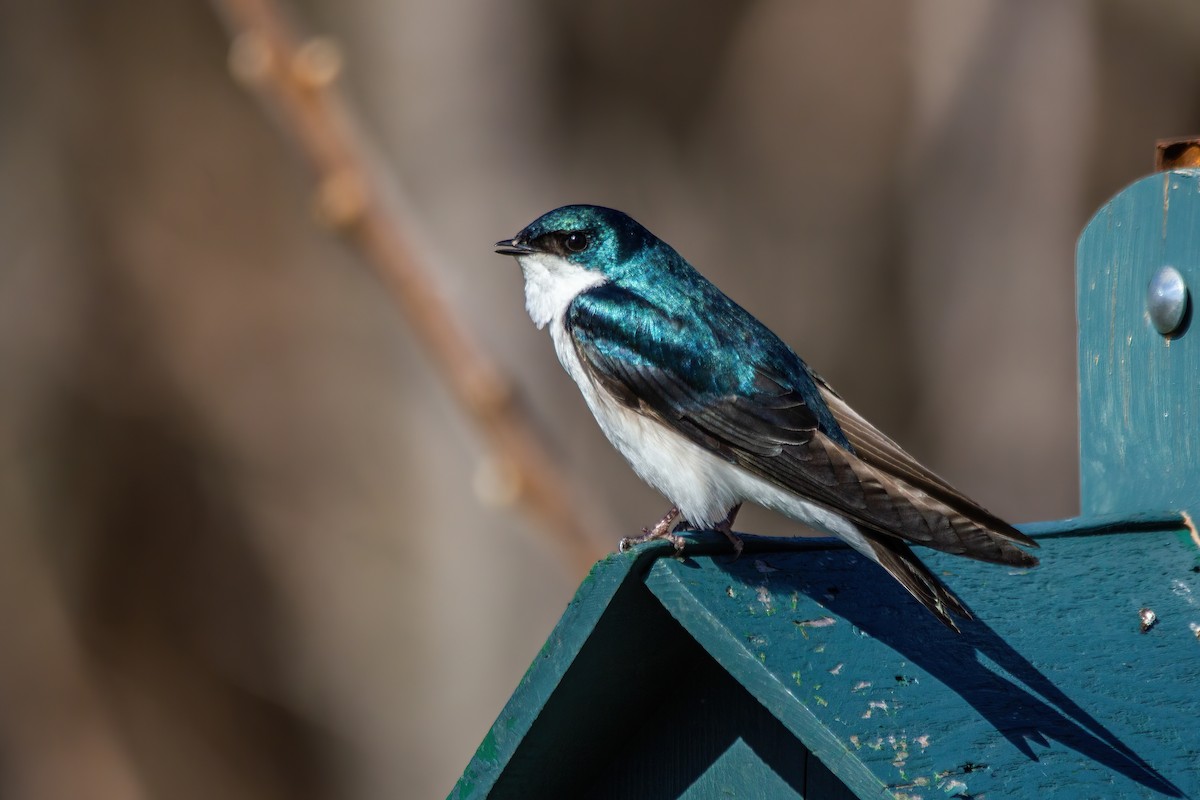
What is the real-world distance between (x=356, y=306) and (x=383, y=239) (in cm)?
357

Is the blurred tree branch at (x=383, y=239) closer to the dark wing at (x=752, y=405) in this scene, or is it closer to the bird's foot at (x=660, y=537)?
the dark wing at (x=752, y=405)

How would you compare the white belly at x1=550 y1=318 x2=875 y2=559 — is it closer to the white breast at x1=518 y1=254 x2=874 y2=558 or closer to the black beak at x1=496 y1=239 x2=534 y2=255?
the white breast at x1=518 y1=254 x2=874 y2=558

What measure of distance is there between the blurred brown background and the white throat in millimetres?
2634

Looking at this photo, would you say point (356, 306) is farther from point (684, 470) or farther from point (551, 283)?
point (684, 470)

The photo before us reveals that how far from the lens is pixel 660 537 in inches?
87.8

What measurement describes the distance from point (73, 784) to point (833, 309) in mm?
4083

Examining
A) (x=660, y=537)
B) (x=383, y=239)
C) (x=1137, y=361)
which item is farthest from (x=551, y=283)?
(x=1137, y=361)

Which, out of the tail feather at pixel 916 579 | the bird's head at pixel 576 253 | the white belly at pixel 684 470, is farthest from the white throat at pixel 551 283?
the tail feather at pixel 916 579

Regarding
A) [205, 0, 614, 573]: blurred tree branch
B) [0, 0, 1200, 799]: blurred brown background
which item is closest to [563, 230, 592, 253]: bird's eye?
[205, 0, 614, 573]: blurred tree branch

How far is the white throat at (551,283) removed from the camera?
293 centimetres

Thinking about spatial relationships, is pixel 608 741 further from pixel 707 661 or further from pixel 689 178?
pixel 689 178

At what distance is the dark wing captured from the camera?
215 cm

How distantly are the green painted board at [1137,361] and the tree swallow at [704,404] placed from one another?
439mm

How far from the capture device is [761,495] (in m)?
2.47
